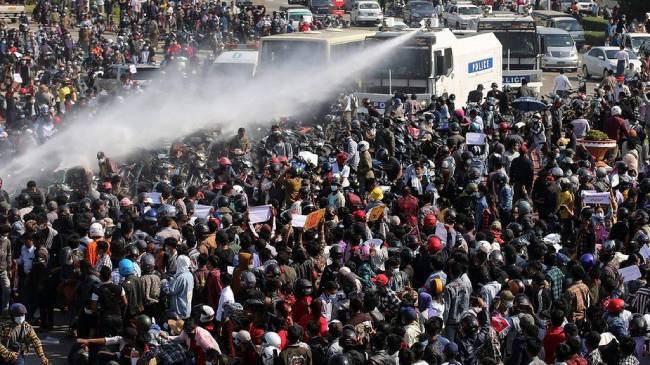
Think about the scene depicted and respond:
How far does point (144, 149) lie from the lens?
2570 centimetres

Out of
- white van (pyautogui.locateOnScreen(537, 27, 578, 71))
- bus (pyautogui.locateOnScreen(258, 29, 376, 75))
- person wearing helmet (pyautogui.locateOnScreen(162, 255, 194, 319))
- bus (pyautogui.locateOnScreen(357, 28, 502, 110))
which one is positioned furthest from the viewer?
white van (pyautogui.locateOnScreen(537, 27, 578, 71))

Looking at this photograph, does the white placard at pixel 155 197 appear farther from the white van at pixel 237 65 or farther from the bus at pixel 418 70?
the white van at pixel 237 65

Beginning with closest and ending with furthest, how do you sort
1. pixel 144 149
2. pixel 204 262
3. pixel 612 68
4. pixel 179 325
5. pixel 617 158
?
1. pixel 179 325
2. pixel 204 262
3. pixel 617 158
4. pixel 144 149
5. pixel 612 68

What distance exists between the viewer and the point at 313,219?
1731 centimetres

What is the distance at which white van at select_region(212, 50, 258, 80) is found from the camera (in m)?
34.9

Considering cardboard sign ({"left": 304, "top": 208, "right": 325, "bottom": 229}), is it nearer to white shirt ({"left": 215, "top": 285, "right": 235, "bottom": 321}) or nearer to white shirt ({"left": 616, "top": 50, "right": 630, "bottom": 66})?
white shirt ({"left": 215, "top": 285, "right": 235, "bottom": 321})

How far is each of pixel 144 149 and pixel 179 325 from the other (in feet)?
39.9

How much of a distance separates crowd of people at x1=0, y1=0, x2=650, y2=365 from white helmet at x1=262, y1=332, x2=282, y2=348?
3 cm

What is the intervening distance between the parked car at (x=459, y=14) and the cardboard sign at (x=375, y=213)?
117 ft

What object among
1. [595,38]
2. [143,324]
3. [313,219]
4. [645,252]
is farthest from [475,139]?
[595,38]

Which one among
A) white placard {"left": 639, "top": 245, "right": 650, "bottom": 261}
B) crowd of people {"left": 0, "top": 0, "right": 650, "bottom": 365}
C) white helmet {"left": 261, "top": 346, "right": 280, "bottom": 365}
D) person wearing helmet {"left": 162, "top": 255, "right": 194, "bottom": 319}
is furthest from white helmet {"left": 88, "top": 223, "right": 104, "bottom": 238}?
white placard {"left": 639, "top": 245, "right": 650, "bottom": 261}

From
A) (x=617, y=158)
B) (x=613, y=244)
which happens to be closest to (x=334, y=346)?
(x=613, y=244)

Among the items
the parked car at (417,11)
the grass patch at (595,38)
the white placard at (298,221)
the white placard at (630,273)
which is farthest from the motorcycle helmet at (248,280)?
the parked car at (417,11)

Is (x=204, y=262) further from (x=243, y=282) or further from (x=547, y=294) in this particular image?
(x=547, y=294)
